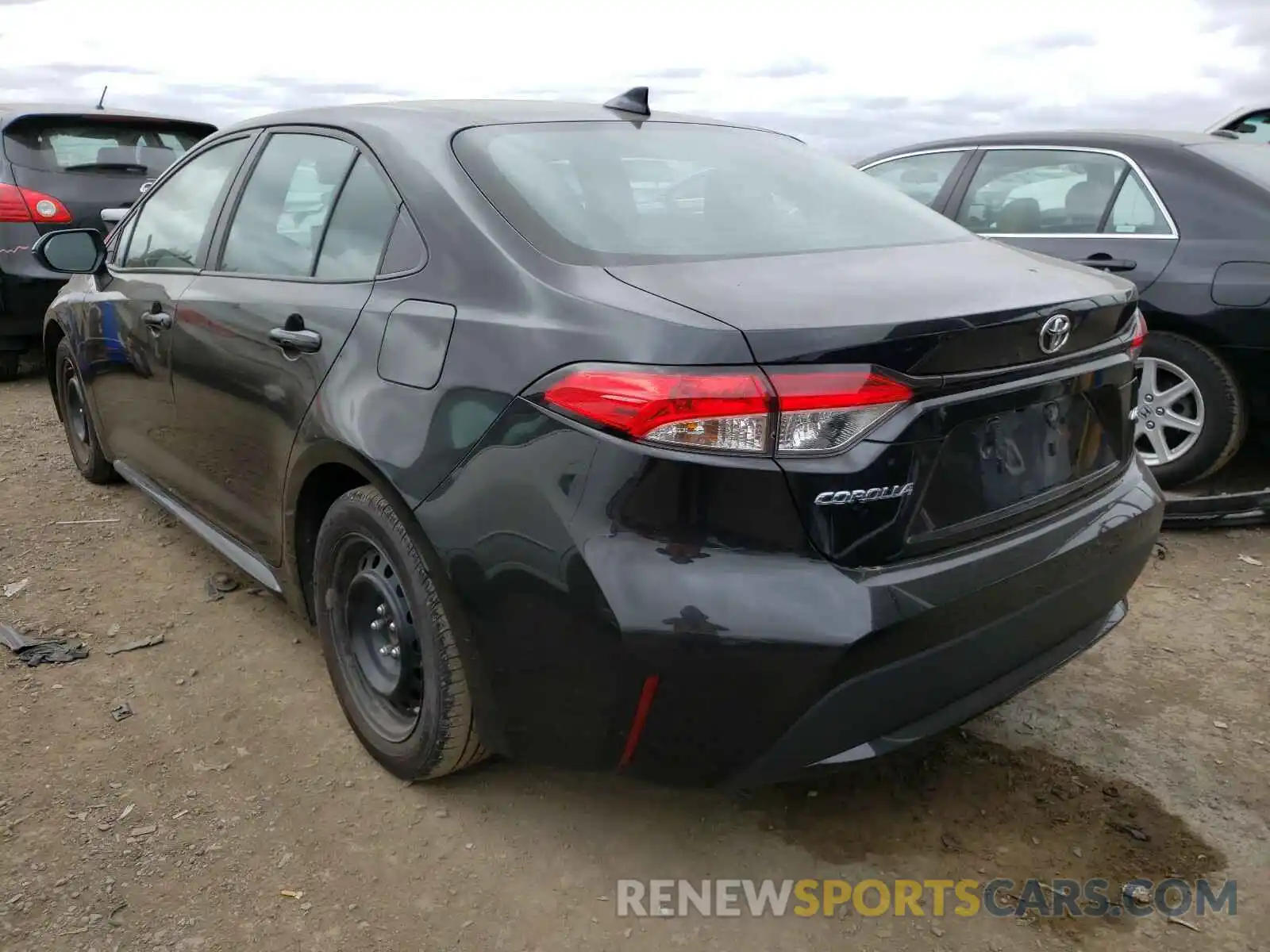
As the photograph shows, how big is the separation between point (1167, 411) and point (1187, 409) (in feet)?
0.25

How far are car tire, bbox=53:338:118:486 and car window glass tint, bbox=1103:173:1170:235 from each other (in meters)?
4.35

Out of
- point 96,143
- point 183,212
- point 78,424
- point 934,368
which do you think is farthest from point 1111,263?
point 96,143

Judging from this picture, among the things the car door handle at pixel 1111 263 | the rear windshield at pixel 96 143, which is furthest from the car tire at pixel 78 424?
the car door handle at pixel 1111 263

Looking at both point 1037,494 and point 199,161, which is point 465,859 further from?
point 199,161

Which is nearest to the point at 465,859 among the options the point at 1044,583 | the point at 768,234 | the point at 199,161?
the point at 1044,583

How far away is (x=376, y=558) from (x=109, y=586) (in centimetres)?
169

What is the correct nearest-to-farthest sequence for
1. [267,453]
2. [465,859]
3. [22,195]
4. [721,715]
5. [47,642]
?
1. [721,715]
2. [465,859]
3. [267,453]
4. [47,642]
5. [22,195]

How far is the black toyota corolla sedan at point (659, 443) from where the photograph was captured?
69.1 inches

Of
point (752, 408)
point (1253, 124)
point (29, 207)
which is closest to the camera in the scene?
point (752, 408)

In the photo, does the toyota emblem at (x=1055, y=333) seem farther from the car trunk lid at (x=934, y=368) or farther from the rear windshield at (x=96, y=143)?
the rear windshield at (x=96, y=143)

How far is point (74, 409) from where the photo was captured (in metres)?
4.64

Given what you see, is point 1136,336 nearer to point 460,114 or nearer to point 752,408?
point 752,408

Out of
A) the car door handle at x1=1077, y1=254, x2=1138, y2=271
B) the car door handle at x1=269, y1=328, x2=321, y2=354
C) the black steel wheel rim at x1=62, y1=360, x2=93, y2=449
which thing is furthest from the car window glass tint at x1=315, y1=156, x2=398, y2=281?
the car door handle at x1=1077, y1=254, x2=1138, y2=271

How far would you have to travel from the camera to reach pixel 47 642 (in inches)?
126
